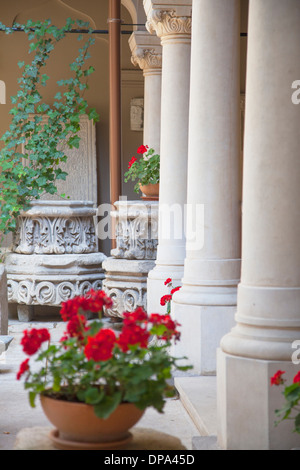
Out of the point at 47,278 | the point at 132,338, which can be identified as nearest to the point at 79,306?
the point at 132,338

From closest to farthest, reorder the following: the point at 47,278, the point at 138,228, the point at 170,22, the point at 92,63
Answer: the point at 170,22, the point at 138,228, the point at 47,278, the point at 92,63

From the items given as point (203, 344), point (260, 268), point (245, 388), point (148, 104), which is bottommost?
point (203, 344)

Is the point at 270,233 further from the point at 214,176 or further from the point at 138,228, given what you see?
the point at 138,228

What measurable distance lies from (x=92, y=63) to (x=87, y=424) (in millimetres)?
13093

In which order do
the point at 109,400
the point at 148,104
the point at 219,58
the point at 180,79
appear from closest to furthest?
the point at 109,400, the point at 219,58, the point at 180,79, the point at 148,104

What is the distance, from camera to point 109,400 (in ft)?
9.30

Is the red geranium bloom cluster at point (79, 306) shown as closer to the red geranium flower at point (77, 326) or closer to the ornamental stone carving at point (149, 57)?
the red geranium flower at point (77, 326)

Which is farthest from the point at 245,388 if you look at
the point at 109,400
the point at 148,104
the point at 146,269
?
the point at 148,104

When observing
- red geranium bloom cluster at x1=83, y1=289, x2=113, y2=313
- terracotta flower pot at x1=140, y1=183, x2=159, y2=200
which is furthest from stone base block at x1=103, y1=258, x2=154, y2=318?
red geranium bloom cluster at x1=83, y1=289, x2=113, y2=313

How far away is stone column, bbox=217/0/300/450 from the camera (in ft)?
12.7

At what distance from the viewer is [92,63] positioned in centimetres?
1523

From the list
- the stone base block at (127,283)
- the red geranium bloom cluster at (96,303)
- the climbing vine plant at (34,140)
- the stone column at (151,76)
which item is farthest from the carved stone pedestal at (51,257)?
the red geranium bloom cluster at (96,303)
